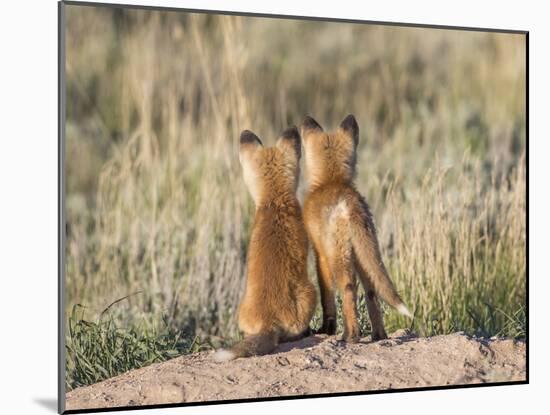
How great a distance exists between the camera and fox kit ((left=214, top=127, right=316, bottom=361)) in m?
7.15

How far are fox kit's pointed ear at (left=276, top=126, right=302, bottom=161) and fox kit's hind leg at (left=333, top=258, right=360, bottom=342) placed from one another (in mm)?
708

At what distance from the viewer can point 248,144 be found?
7.42 metres

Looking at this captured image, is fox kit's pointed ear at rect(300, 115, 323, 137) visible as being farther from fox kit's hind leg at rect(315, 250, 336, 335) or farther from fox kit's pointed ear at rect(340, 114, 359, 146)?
fox kit's hind leg at rect(315, 250, 336, 335)

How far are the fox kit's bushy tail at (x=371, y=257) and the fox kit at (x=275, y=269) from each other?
1.03 feet

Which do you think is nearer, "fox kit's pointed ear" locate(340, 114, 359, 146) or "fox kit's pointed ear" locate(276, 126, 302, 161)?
"fox kit's pointed ear" locate(276, 126, 302, 161)

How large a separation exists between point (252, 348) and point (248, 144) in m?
1.26

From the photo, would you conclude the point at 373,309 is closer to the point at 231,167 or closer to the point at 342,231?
the point at 342,231

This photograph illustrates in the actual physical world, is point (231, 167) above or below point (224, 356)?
above

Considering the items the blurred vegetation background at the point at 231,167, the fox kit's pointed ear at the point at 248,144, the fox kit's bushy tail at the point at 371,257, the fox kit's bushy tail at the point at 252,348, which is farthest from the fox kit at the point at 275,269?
the blurred vegetation background at the point at 231,167

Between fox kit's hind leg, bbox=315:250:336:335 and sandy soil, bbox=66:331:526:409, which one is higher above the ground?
fox kit's hind leg, bbox=315:250:336:335

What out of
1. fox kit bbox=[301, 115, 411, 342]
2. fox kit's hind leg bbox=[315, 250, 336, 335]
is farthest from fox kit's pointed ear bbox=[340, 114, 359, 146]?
fox kit's hind leg bbox=[315, 250, 336, 335]

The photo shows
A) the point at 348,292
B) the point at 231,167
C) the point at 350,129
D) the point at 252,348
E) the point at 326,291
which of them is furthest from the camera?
the point at 231,167

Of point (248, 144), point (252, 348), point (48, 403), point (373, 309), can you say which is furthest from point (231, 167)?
point (48, 403)

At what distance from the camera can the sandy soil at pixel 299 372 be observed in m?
7.11
